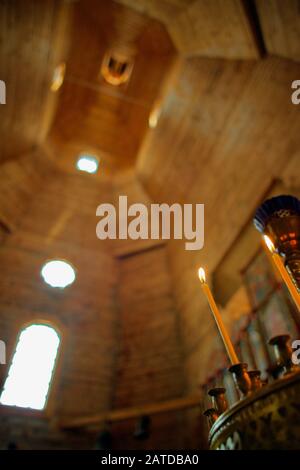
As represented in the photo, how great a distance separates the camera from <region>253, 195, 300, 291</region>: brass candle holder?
4.83 feet

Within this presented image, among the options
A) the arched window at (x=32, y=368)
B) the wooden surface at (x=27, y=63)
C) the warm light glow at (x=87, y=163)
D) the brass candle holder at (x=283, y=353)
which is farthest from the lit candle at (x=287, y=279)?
the warm light glow at (x=87, y=163)

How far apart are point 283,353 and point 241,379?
0.56ft

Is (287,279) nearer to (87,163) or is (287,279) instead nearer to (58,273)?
(58,273)

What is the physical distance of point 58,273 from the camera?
8.63 m

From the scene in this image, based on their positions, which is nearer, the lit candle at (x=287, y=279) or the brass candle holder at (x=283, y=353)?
the brass candle holder at (x=283, y=353)

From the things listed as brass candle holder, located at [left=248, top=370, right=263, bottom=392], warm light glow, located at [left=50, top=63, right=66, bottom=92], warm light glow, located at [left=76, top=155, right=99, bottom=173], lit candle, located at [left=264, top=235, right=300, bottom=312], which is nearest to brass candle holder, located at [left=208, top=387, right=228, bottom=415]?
brass candle holder, located at [left=248, top=370, right=263, bottom=392]

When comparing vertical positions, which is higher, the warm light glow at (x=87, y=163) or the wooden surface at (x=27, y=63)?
the warm light glow at (x=87, y=163)

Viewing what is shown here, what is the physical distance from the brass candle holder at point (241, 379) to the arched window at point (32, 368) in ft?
20.6

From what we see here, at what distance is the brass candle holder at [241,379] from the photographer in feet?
3.75

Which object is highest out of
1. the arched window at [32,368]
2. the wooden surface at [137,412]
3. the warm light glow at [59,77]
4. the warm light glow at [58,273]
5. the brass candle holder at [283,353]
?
the warm light glow at [59,77]

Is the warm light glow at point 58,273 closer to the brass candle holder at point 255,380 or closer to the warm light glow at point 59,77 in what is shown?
the warm light glow at point 59,77

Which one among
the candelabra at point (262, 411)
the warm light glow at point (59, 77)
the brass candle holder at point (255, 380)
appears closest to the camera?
the candelabra at point (262, 411)

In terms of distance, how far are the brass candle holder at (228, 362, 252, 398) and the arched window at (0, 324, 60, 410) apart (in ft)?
20.6

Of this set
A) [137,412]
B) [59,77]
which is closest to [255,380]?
[137,412]
